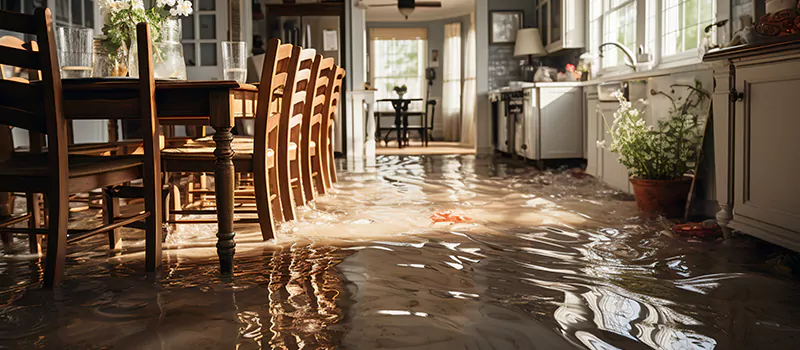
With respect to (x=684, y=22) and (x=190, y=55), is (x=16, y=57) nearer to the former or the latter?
(x=684, y=22)

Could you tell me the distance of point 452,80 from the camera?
12867 mm

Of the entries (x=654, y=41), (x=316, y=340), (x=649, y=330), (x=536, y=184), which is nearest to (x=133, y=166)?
(x=316, y=340)

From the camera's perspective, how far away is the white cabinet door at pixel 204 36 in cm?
735

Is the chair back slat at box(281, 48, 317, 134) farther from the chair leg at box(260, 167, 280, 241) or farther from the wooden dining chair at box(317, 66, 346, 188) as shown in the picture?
the wooden dining chair at box(317, 66, 346, 188)

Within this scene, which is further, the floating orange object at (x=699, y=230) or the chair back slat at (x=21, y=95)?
the floating orange object at (x=699, y=230)

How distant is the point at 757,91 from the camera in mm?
2766

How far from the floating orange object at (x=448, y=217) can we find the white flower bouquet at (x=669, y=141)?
999mm

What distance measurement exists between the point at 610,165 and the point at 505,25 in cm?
425

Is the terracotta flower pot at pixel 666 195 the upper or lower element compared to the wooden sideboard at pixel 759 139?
lower

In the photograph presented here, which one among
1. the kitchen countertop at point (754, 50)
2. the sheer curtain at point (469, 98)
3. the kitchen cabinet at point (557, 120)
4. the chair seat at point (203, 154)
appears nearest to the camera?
the kitchen countertop at point (754, 50)

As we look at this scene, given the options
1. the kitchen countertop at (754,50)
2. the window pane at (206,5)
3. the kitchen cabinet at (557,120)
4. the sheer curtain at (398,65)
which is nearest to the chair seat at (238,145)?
the kitchen countertop at (754,50)

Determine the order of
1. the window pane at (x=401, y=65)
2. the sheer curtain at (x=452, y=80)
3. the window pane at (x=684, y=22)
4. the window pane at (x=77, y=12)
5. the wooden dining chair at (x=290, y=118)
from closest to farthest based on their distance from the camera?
the wooden dining chair at (x=290, y=118), the window pane at (x=684, y=22), the window pane at (x=77, y=12), the sheer curtain at (x=452, y=80), the window pane at (x=401, y=65)

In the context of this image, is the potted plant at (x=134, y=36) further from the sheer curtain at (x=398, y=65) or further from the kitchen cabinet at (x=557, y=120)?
the sheer curtain at (x=398, y=65)

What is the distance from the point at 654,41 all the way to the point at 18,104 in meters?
4.14
